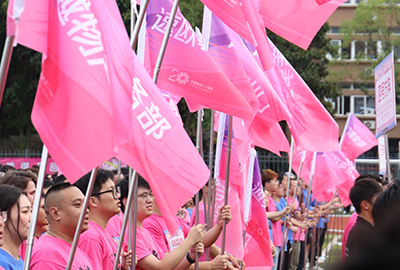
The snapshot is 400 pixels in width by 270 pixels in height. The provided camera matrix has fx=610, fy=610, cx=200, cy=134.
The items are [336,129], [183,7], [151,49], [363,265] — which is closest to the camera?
[363,265]

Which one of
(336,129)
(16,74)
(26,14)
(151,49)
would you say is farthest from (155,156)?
(16,74)

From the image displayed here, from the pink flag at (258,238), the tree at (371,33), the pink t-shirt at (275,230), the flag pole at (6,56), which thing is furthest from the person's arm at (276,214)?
the tree at (371,33)

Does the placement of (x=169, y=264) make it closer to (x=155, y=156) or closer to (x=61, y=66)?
(x=155, y=156)

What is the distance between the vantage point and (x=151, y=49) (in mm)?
4578

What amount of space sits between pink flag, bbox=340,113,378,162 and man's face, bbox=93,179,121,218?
878 centimetres

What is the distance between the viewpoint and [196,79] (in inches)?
170

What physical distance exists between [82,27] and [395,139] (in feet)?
123

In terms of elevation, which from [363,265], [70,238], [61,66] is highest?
[61,66]

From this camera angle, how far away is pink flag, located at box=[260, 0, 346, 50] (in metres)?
4.88

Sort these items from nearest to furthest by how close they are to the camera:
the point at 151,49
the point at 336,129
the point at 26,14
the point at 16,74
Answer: the point at 26,14 < the point at 151,49 < the point at 336,129 < the point at 16,74

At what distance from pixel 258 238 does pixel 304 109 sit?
1522 millimetres

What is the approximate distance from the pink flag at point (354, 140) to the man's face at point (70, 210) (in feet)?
30.4

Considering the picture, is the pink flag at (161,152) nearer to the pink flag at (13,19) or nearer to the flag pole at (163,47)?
the flag pole at (163,47)

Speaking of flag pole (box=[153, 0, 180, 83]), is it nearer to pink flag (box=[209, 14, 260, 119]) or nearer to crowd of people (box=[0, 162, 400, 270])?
crowd of people (box=[0, 162, 400, 270])
